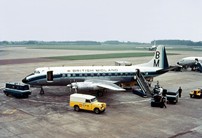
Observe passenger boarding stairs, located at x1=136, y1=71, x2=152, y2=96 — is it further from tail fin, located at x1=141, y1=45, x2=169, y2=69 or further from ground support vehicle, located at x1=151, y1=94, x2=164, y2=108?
ground support vehicle, located at x1=151, y1=94, x2=164, y2=108

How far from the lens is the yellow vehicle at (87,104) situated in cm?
2892

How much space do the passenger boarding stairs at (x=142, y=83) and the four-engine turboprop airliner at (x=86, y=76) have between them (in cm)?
88

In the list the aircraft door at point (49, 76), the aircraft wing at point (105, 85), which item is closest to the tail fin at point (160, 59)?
the aircraft wing at point (105, 85)

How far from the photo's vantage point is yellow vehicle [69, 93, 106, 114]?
28922mm

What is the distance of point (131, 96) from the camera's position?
38750mm

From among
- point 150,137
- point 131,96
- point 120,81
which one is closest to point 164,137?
point 150,137

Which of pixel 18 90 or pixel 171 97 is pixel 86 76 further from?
pixel 171 97

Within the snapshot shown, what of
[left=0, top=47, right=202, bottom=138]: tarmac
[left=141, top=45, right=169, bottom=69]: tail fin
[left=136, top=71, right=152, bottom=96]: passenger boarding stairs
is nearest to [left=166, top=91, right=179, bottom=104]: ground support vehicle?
[left=0, top=47, right=202, bottom=138]: tarmac

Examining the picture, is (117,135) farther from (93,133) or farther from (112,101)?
(112,101)

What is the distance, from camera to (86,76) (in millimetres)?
39469

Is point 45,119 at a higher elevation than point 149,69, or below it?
below

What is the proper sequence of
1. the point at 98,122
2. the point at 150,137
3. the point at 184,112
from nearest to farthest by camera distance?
the point at 150,137
the point at 98,122
the point at 184,112

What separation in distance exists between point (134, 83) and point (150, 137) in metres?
21.9

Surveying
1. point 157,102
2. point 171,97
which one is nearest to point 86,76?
point 157,102
